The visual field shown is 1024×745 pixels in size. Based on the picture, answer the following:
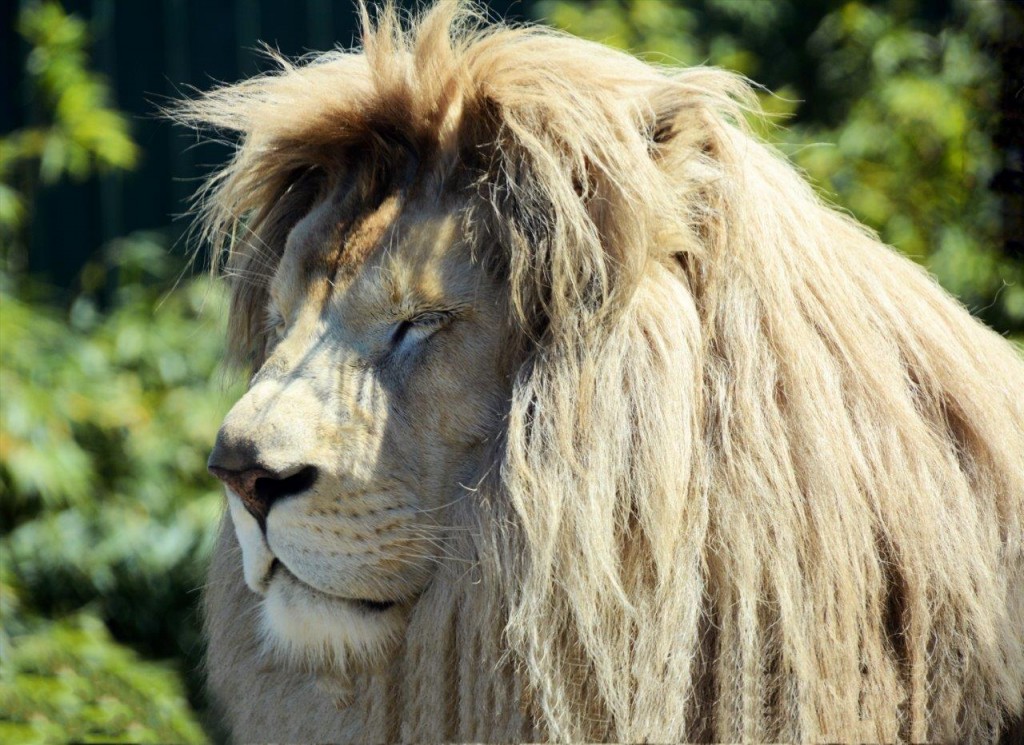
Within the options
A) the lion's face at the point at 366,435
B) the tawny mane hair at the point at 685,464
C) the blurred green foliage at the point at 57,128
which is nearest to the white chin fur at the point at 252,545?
the lion's face at the point at 366,435

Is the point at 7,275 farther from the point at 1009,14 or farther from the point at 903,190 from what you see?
the point at 1009,14

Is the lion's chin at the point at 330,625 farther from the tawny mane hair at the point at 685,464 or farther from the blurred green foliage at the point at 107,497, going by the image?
the blurred green foliage at the point at 107,497

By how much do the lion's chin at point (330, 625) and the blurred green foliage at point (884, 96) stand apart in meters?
1.83

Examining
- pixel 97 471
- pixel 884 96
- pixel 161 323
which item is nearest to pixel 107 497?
pixel 97 471

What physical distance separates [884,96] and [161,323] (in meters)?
2.73

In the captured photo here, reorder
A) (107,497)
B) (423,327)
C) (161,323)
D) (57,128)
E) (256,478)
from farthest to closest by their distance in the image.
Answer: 1. (57,128)
2. (161,323)
3. (107,497)
4. (423,327)
5. (256,478)

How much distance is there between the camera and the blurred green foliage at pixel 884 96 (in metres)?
3.61

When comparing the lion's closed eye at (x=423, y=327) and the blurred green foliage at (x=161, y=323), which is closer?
the lion's closed eye at (x=423, y=327)

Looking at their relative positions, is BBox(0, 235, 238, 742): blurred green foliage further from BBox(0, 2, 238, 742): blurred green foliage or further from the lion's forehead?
the lion's forehead

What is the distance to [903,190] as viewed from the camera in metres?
4.00

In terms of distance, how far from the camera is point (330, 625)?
187 centimetres

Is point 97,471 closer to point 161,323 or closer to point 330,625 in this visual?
point 161,323

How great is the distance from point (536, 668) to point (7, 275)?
380cm

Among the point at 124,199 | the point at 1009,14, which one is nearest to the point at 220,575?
the point at 1009,14
